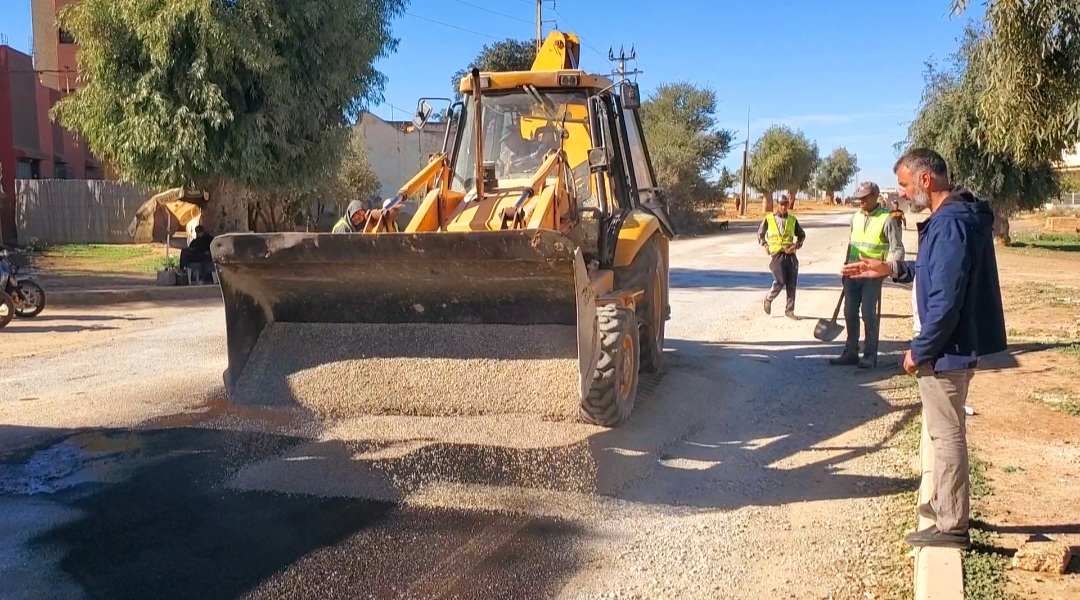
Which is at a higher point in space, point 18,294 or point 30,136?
point 30,136

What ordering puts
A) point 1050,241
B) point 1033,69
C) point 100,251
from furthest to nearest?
point 1050,241 → point 100,251 → point 1033,69

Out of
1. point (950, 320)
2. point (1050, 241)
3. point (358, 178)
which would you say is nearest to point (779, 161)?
point (1050, 241)

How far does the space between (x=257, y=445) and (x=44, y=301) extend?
8.68 m

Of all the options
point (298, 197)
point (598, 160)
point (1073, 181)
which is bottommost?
point (598, 160)

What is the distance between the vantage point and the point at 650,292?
7352 millimetres

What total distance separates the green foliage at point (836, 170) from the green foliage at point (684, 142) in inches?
1864

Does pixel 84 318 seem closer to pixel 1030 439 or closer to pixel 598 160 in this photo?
pixel 598 160

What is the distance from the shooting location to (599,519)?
4824 mm

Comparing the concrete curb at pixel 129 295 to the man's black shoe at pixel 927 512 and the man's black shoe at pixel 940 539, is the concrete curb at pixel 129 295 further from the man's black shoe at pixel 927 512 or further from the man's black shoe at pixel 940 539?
the man's black shoe at pixel 940 539

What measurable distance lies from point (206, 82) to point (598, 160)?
11.1 metres

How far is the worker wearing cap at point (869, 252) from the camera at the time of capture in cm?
854

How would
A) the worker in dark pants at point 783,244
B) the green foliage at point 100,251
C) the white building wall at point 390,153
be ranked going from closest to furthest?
1. the worker in dark pants at point 783,244
2. the green foliage at point 100,251
3. the white building wall at point 390,153

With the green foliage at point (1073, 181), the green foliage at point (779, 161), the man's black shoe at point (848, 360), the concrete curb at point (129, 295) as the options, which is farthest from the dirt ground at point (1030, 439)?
the green foliage at point (779, 161)

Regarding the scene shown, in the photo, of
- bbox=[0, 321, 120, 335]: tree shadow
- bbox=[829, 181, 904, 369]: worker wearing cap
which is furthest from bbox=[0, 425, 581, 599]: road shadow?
bbox=[0, 321, 120, 335]: tree shadow
